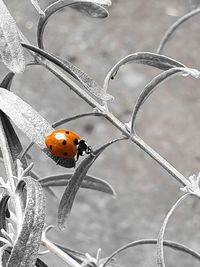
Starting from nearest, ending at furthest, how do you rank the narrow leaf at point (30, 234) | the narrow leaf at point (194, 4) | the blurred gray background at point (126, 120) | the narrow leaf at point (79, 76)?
1. the narrow leaf at point (30, 234)
2. the narrow leaf at point (79, 76)
3. the narrow leaf at point (194, 4)
4. the blurred gray background at point (126, 120)

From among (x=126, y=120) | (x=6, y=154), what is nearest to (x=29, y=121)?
(x=6, y=154)

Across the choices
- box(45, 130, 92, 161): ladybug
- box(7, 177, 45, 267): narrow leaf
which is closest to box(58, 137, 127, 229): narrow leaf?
box(45, 130, 92, 161): ladybug

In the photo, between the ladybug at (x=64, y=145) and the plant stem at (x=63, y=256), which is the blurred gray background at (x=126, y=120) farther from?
the plant stem at (x=63, y=256)

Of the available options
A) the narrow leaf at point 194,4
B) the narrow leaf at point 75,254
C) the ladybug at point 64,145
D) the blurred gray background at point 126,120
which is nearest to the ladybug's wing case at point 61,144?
the ladybug at point 64,145

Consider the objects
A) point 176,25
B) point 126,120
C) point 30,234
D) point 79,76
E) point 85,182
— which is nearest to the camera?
point 30,234

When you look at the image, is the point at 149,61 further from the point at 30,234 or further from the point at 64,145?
the point at 30,234

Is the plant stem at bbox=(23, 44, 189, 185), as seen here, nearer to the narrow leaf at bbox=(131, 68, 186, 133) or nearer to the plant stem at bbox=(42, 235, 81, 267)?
the narrow leaf at bbox=(131, 68, 186, 133)
